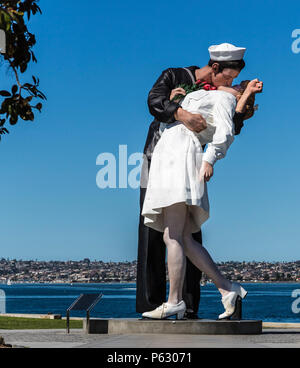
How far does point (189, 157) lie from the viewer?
31.2 ft

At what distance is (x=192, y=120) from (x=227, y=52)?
1072mm

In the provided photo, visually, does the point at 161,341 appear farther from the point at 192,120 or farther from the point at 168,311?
the point at 192,120

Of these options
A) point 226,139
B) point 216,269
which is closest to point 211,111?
point 226,139

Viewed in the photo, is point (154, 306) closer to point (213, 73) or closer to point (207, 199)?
point (207, 199)

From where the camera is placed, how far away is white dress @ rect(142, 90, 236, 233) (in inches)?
371

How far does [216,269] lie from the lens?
9.77 meters

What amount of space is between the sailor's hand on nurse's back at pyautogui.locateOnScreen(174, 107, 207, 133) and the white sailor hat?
3.01 feet

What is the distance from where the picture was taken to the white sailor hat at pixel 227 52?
9977 mm

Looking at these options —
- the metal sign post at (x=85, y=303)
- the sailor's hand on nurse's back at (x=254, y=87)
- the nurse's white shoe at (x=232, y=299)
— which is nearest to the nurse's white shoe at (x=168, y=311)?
the nurse's white shoe at (x=232, y=299)

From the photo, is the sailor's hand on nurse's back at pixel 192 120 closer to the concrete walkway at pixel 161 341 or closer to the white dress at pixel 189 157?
the white dress at pixel 189 157

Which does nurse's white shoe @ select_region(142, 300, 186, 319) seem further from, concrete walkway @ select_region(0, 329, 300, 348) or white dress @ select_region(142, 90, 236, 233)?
→ white dress @ select_region(142, 90, 236, 233)

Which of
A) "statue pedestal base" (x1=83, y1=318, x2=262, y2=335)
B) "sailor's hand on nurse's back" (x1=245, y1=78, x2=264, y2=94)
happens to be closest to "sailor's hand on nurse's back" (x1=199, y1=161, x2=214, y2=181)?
"sailor's hand on nurse's back" (x1=245, y1=78, x2=264, y2=94)
